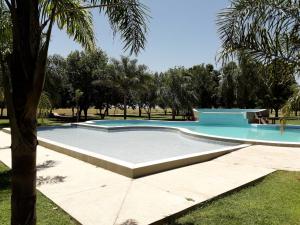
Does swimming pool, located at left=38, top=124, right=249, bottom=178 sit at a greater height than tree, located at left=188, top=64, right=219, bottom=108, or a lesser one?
lesser

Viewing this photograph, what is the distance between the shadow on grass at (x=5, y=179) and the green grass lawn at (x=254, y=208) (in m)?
3.94

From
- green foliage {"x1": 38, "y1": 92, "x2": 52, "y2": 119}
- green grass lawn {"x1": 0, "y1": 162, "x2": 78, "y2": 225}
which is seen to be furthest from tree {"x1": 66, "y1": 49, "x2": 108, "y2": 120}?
green grass lawn {"x1": 0, "y1": 162, "x2": 78, "y2": 225}

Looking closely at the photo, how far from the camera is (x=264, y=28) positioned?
505 cm

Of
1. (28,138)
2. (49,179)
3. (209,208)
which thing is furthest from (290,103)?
(49,179)

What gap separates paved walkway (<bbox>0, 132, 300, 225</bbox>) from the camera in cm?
483

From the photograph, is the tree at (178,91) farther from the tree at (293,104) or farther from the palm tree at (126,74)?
the tree at (293,104)

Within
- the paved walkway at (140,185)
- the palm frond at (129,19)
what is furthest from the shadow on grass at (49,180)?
the palm frond at (129,19)

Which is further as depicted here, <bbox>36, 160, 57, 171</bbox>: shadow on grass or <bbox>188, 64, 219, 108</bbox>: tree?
<bbox>188, 64, 219, 108</bbox>: tree

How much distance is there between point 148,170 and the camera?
24.6 ft

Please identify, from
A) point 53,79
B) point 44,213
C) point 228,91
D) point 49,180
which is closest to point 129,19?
point 44,213

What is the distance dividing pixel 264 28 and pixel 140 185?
13.0ft

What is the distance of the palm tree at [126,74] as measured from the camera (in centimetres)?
3381

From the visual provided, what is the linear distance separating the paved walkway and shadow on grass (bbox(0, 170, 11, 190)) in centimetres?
69

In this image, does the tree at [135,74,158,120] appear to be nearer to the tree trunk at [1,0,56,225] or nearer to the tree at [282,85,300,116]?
the tree at [282,85,300,116]
